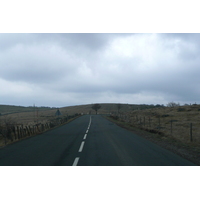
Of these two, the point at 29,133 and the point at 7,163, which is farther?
the point at 29,133

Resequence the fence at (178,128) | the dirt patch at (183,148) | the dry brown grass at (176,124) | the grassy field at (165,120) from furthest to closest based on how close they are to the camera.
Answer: the grassy field at (165,120) → the dry brown grass at (176,124) → the fence at (178,128) → the dirt patch at (183,148)

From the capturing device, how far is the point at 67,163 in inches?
268

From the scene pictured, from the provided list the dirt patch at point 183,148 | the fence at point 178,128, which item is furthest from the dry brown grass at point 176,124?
the dirt patch at point 183,148

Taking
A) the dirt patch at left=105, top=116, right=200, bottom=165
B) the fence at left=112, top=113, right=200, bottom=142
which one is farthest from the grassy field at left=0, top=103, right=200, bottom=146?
the dirt patch at left=105, top=116, right=200, bottom=165

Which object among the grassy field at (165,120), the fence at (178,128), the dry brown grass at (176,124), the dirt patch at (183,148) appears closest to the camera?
the dirt patch at (183,148)

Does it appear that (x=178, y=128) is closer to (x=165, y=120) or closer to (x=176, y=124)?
(x=176, y=124)

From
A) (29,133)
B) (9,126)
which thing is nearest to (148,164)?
(29,133)

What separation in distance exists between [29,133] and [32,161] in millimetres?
10616

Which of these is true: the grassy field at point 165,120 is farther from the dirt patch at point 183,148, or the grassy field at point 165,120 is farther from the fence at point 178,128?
the dirt patch at point 183,148

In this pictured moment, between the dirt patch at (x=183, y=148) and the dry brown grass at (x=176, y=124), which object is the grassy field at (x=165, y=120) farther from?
the dirt patch at (x=183, y=148)

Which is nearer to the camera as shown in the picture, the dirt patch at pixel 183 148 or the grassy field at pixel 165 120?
the dirt patch at pixel 183 148
